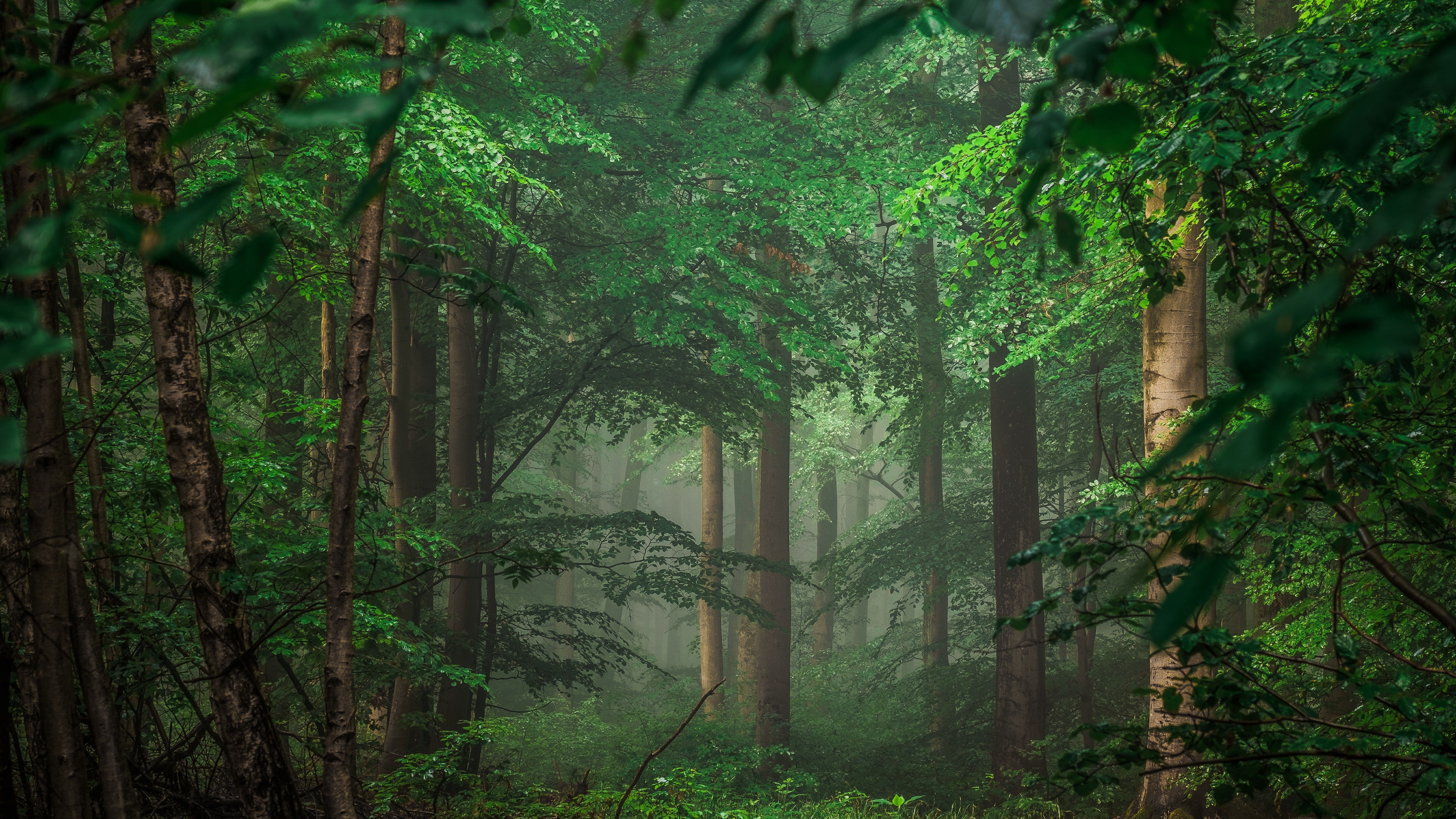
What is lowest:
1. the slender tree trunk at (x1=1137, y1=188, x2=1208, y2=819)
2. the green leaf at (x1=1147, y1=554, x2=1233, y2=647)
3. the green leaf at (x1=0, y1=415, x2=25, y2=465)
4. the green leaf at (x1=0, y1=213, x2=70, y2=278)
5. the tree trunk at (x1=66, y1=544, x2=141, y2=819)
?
the tree trunk at (x1=66, y1=544, x2=141, y2=819)

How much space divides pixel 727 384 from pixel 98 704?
32.5ft

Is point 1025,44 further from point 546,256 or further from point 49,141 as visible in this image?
point 546,256

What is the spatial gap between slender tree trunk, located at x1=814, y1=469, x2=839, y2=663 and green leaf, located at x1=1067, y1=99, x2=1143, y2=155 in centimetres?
1955

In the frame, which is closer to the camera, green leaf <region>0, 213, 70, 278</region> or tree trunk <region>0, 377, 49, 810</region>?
green leaf <region>0, 213, 70, 278</region>

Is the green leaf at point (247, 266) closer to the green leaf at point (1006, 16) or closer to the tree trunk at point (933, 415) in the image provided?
the green leaf at point (1006, 16)

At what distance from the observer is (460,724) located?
30.8 feet

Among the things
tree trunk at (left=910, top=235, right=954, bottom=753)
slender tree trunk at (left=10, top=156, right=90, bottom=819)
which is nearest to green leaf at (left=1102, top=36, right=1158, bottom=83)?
slender tree trunk at (left=10, top=156, right=90, bottom=819)

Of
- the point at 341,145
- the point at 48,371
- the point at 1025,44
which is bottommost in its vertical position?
the point at 1025,44

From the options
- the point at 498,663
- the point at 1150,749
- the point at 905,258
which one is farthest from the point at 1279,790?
the point at 905,258

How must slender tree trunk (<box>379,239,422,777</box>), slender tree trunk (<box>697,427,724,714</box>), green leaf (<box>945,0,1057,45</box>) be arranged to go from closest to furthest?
1. green leaf (<box>945,0,1057,45</box>)
2. slender tree trunk (<box>379,239,422,777</box>)
3. slender tree trunk (<box>697,427,724,714</box>)

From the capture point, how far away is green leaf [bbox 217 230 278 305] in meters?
0.68

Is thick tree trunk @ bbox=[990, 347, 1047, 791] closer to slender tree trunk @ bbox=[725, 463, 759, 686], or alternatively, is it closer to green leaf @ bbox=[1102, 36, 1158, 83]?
slender tree trunk @ bbox=[725, 463, 759, 686]

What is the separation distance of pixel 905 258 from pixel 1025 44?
14997 mm

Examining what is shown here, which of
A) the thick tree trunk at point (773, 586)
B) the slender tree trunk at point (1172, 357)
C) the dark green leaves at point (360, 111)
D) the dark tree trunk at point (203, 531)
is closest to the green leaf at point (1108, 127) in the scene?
the dark green leaves at point (360, 111)
